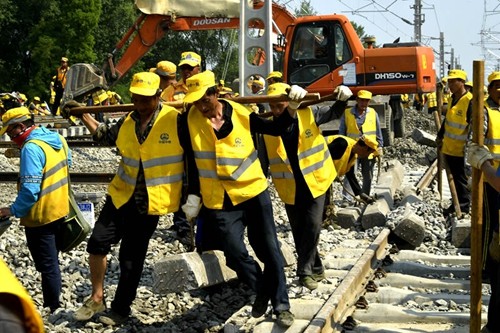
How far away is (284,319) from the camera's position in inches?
233

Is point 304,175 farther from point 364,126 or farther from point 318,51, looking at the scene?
point 318,51

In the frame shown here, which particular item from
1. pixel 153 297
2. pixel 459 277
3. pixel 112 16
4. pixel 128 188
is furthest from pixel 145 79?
pixel 112 16

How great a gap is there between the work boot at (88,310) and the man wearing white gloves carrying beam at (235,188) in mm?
1080

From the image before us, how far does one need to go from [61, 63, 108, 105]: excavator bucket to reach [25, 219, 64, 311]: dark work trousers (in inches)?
47.9

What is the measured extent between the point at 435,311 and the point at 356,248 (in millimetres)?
2587

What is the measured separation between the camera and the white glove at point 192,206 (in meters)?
5.90

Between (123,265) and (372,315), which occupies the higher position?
(123,265)

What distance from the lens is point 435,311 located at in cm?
635

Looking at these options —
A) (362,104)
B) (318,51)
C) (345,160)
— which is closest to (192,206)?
(345,160)

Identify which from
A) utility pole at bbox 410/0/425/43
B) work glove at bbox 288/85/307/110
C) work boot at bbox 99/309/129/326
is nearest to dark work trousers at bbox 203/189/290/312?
work glove at bbox 288/85/307/110

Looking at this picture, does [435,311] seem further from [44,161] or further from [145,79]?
[44,161]

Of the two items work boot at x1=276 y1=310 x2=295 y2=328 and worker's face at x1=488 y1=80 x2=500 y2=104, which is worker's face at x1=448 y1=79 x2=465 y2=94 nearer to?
worker's face at x1=488 y1=80 x2=500 y2=104

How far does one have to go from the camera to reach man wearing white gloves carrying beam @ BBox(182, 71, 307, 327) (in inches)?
229

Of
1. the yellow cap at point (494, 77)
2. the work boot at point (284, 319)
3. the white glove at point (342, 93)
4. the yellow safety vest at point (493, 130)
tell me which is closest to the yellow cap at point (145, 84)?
the white glove at point (342, 93)
